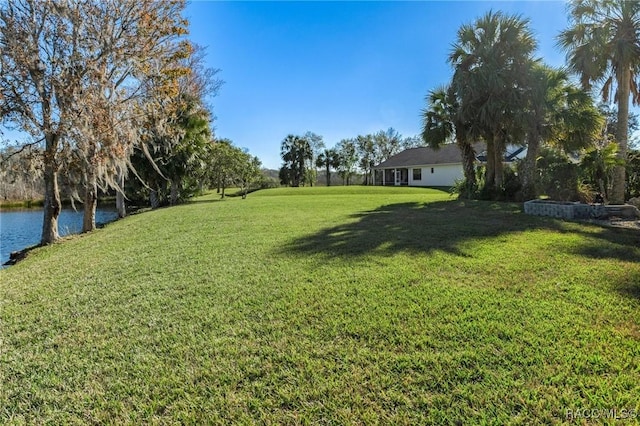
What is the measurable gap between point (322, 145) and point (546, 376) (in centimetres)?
4354

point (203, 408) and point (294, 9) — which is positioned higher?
point (294, 9)

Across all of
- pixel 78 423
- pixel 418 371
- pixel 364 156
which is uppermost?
pixel 364 156

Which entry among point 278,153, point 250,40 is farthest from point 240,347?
point 278,153

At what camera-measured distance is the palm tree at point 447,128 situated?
13.0m

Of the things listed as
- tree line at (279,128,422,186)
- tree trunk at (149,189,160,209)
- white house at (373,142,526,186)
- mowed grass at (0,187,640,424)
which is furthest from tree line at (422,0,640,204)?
tree line at (279,128,422,186)

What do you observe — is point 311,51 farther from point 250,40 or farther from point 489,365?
point 489,365

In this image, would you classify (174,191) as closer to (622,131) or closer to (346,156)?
(622,131)

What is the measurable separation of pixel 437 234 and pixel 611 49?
33.0ft

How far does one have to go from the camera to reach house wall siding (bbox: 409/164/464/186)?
91.0 feet

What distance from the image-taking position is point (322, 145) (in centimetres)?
4447

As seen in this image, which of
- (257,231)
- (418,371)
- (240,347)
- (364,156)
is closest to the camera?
(418,371)

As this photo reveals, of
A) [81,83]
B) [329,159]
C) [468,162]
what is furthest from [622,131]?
[329,159]

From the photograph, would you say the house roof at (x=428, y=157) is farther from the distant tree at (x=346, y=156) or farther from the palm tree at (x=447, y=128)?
the palm tree at (x=447, y=128)

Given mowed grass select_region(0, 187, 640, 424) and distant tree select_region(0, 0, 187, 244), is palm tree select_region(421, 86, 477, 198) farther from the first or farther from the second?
distant tree select_region(0, 0, 187, 244)
